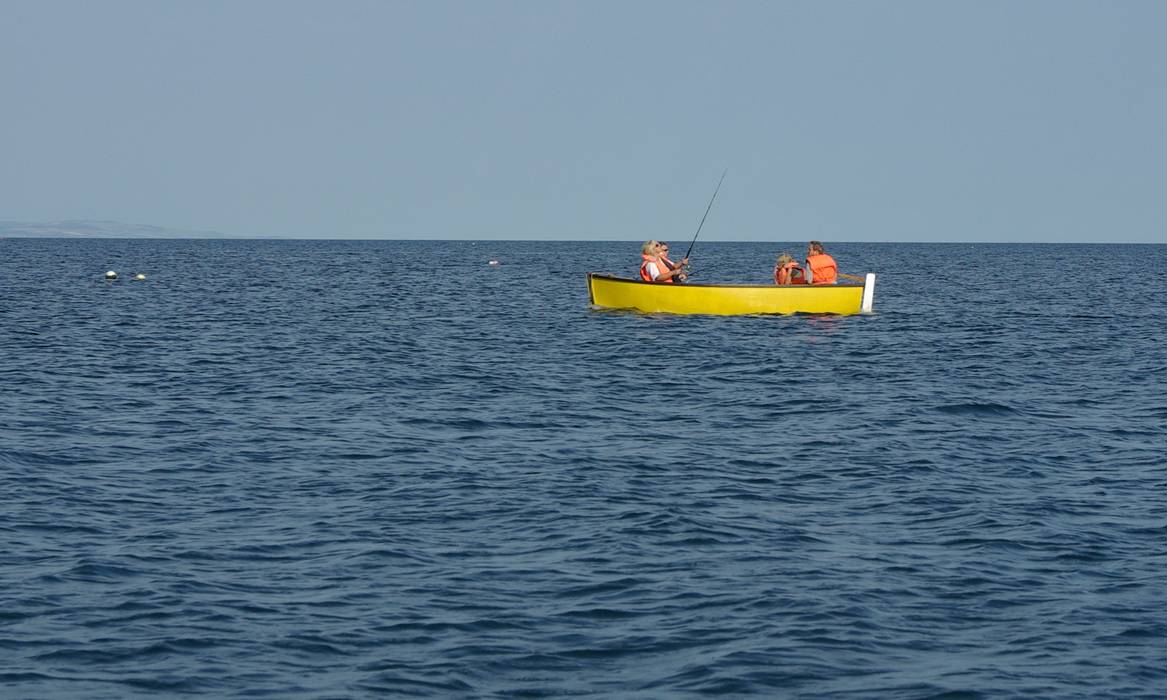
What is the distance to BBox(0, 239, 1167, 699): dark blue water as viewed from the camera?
755 centimetres

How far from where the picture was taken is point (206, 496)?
11.8m

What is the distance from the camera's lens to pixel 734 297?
29.8 m

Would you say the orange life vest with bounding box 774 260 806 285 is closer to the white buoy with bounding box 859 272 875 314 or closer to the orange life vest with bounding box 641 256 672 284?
the white buoy with bounding box 859 272 875 314

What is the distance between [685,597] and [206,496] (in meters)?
5.25

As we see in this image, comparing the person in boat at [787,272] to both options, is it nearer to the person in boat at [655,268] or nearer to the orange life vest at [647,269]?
the person in boat at [655,268]

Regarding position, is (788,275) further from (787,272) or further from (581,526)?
(581,526)

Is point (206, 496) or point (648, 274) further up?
point (648, 274)

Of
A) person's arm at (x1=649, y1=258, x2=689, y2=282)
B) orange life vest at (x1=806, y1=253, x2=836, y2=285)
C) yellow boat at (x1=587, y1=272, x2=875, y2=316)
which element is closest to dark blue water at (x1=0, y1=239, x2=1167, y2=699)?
yellow boat at (x1=587, y1=272, x2=875, y2=316)

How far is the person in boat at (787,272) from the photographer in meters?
30.4

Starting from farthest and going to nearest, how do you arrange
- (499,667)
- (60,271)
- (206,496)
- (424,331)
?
(60,271) → (424,331) → (206,496) → (499,667)

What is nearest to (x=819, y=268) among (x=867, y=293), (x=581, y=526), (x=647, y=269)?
(x=867, y=293)

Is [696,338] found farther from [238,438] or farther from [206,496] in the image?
[206,496]

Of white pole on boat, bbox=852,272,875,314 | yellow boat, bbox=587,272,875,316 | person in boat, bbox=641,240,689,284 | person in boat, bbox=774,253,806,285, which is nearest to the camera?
yellow boat, bbox=587,272,875,316

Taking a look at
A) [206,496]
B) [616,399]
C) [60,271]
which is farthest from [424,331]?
[60,271]
